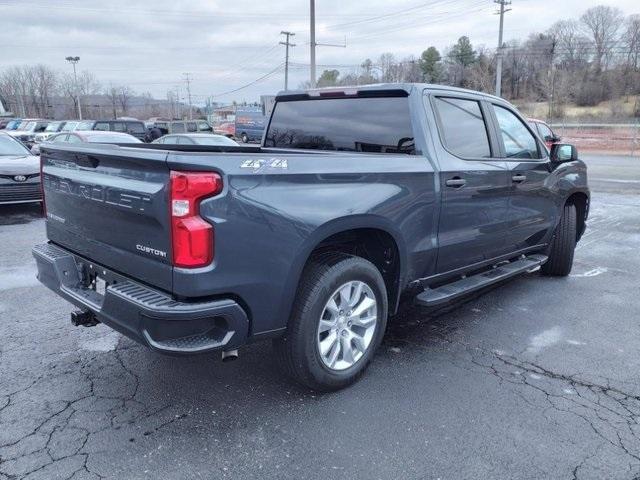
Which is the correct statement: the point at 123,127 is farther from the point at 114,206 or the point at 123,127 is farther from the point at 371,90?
the point at 114,206

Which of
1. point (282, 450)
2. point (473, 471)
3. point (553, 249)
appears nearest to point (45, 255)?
point (282, 450)

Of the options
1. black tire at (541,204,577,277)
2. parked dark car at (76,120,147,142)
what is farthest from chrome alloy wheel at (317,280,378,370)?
Result: parked dark car at (76,120,147,142)

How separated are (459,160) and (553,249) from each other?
8.40ft

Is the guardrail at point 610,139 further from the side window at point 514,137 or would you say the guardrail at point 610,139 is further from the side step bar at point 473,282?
the side step bar at point 473,282

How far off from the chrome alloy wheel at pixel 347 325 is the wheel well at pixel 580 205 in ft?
11.5

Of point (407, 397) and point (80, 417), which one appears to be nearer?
point (80, 417)

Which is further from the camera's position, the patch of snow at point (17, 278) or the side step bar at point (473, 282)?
the patch of snow at point (17, 278)

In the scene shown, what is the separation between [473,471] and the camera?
2.67 meters

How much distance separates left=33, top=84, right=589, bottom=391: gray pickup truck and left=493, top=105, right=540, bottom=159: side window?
2 centimetres

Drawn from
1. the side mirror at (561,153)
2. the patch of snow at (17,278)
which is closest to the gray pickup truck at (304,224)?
the side mirror at (561,153)

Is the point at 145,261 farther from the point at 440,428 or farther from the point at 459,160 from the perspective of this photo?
the point at 459,160

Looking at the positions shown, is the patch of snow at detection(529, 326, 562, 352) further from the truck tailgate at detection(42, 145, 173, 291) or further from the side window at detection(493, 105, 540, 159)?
the truck tailgate at detection(42, 145, 173, 291)

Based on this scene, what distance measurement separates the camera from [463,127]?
14.2 feet

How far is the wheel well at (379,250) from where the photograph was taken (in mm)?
3568
